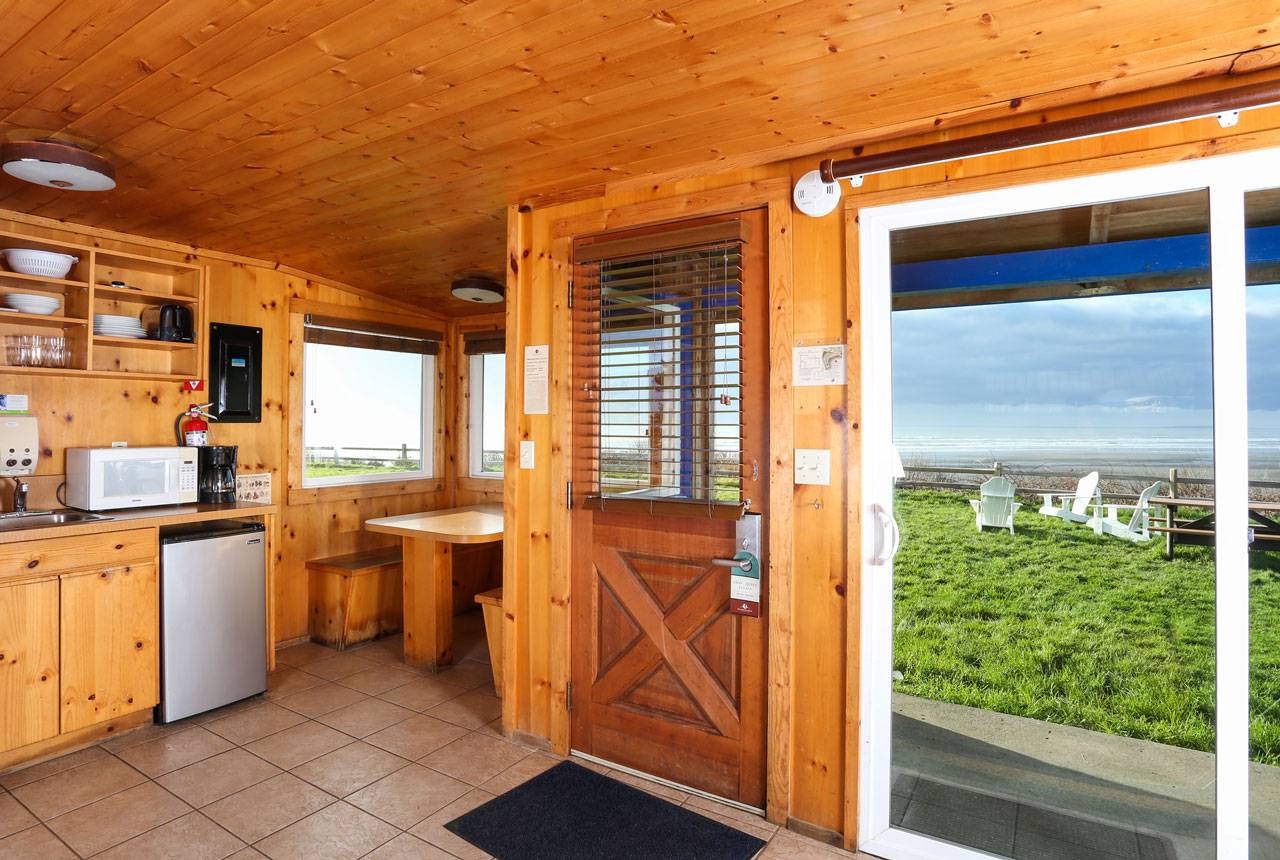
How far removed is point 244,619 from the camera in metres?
3.55

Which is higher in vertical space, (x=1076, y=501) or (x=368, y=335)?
(x=368, y=335)

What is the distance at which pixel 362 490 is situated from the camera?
4.99 metres

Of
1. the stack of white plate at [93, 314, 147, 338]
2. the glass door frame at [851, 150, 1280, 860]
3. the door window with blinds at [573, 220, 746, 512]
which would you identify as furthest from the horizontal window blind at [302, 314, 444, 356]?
the glass door frame at [851, 150, 1280, 860]

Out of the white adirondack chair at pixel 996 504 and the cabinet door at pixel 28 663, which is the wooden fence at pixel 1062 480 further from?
the cabinet door at pixel 28 663

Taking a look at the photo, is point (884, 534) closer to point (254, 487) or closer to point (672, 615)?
point (672, 615)

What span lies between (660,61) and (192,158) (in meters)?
1.91

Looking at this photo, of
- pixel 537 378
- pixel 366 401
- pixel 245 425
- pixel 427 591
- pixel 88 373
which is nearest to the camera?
pixel 537 378

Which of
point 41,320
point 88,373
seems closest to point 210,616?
point 88,373

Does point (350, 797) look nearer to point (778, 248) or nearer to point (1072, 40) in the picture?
point (778, 248)

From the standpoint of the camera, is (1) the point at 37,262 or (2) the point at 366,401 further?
(2) the point at 366,401

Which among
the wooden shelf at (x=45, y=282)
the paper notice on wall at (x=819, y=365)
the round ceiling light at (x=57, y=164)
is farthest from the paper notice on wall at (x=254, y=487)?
the paper notice on wall at (x=819, y=365)

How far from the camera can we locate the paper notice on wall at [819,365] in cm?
243

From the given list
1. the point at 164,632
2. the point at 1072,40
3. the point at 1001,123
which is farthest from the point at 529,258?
the point at 164,632

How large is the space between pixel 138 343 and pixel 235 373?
0.65 m
